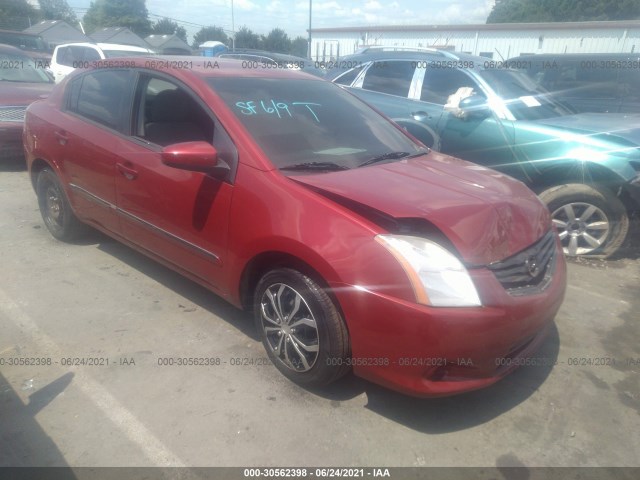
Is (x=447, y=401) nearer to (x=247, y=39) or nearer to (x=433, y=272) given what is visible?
(x=433, y=272)

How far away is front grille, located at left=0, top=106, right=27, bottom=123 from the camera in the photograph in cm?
657

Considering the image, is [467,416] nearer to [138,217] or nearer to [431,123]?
[138,217]

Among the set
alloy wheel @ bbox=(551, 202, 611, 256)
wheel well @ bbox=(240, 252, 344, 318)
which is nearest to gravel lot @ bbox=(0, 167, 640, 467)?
wheel well @ bbox=(240, 252, 344, 318)

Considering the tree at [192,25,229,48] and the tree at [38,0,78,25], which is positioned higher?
the tree at [38,0,78,25]

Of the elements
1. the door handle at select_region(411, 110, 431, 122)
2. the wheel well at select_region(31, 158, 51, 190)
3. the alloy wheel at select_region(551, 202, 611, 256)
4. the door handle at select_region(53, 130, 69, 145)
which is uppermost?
the door handle at select_region(411, 110, 431, 122)

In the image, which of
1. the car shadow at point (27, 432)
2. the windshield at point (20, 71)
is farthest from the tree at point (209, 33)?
the car shadow at point (27, 432)

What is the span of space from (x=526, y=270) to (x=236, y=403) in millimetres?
1623

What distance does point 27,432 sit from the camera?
230 cm

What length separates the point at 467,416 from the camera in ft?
8.27

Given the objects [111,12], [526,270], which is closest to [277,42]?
[111,12]

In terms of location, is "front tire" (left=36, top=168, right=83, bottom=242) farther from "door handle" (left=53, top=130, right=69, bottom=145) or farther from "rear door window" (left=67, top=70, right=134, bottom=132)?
"rear door window" (left=67, top=70, right=134, bottom=132)

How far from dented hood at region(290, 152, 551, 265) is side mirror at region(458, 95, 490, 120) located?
2.07 metres

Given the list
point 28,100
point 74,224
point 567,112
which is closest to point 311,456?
point 74,224

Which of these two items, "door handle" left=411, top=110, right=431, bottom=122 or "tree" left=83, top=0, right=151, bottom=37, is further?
"tree" left=83, top=0, right=151, bottom=37
